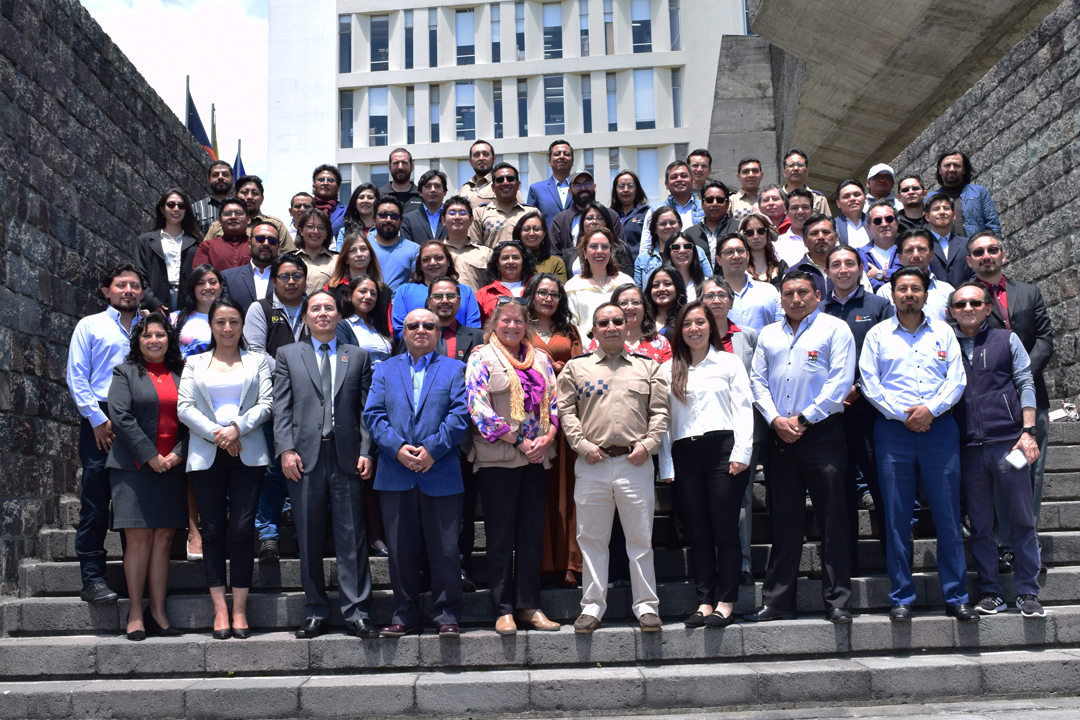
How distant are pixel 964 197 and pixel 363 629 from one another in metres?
5.90

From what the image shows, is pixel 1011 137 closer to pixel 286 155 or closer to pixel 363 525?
pixel 363 525

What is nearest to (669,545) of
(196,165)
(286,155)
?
(196,165)

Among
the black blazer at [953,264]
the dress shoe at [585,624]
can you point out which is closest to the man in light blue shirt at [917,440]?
the dress shoe at [585,624]

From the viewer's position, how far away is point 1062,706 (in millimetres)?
4289

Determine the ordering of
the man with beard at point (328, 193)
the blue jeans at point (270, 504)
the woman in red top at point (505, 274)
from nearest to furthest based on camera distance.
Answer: the blue jeans at point (270, 504), the woman in red top at point (505, 274), the man with beard at point (328, 193)

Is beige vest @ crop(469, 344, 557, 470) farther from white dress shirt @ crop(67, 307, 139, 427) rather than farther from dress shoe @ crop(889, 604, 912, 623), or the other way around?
white dress shirt @ crop(67, 307, 139, 427)

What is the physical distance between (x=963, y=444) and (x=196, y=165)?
8.03 meters

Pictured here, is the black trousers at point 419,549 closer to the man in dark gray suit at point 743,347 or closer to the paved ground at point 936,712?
the paved ground at point 936,712

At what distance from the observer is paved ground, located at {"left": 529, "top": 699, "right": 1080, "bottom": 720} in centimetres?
416

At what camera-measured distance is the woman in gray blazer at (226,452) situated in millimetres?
4988

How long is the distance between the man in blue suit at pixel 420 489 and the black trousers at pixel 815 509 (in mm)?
1808

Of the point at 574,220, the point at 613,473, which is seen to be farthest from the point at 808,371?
the point at 574,220

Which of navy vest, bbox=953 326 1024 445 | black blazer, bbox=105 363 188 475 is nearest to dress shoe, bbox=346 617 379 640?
black blazer, bbox=105 363 188 475

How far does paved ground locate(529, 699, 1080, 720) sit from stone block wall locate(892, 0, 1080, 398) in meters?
3.74
